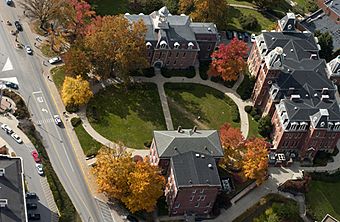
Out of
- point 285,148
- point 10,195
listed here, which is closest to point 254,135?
point 285,148

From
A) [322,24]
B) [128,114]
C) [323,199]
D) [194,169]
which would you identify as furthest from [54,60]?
[322,24]

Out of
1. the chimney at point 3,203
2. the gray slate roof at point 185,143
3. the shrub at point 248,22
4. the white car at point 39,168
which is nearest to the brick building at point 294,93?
the shrub at point 248,22

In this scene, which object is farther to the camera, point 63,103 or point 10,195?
point 63,103

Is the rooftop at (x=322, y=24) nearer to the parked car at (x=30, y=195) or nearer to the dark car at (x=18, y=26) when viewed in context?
the dark car at (x=18, y=26)

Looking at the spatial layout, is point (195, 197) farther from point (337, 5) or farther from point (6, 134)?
point (337, 5)

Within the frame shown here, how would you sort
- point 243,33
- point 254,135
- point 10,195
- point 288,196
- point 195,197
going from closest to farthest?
point 10,195
point 195,197
point 288,196
point 254,135
point 243,33

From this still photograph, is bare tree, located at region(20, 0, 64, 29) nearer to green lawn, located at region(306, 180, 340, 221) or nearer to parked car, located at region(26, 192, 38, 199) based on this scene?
parked car, located at region(26, 192, 38, 199)

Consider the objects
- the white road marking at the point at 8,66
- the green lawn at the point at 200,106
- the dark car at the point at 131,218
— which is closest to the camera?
the dark car at the point at 131,218
